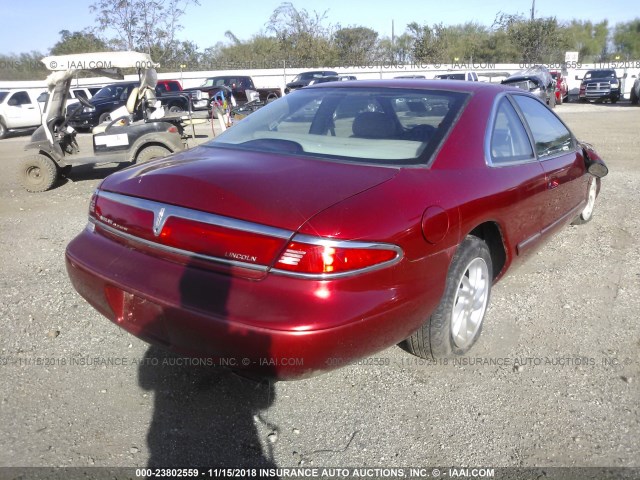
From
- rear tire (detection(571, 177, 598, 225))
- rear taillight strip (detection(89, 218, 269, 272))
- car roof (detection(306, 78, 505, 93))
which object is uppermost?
car roof (detection(306, 78, 505, 93))

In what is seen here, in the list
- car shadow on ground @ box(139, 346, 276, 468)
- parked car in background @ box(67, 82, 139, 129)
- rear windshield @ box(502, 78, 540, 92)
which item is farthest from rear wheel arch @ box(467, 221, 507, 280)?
rear windshield @ box(502, 78, 540, 92)

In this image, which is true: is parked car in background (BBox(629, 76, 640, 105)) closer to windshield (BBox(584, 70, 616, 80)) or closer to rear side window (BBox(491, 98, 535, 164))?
windshield (BBox(584, 70, 616, 80))

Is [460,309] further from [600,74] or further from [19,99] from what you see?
[600,74]

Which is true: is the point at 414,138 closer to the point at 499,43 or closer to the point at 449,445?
the point at 449,445

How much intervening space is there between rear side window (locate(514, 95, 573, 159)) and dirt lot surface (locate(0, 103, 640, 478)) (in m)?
1.06

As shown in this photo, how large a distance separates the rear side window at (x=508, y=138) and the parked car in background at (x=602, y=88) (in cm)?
2822

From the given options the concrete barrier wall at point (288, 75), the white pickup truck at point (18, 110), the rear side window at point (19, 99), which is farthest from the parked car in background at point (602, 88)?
the rear side window at point (19, 99)

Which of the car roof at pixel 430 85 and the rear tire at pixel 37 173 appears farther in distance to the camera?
the rear tire at pixel 37 173

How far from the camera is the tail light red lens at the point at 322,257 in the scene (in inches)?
84.5

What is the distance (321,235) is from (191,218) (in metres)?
0.58

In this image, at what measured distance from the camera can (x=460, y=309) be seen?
303 centimetres

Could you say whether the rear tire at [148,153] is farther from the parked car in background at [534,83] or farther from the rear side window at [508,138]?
the parked car in background at [534,83]

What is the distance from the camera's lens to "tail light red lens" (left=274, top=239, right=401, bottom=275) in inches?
84.5

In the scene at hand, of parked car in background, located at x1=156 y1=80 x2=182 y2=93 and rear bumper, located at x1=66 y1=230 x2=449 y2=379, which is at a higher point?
parked car in background, located at x1=156 y1=80 x2=182 y2=93
